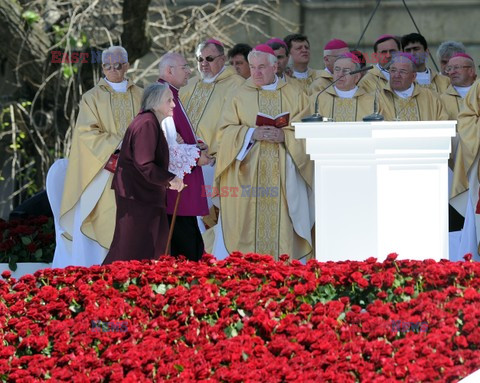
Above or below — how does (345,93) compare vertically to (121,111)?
above

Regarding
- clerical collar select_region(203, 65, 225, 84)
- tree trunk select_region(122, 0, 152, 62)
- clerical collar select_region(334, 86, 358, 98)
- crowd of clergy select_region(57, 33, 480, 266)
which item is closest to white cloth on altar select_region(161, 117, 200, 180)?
crowd of clergy select_region(57, 33, 480, 266)

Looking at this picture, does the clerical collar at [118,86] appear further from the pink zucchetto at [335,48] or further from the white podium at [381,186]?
the white podium at [381,186]

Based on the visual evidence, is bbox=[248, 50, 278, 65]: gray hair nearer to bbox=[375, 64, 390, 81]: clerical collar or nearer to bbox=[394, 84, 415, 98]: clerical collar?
bbox=[394, 84, 415, 98]: clerical collar

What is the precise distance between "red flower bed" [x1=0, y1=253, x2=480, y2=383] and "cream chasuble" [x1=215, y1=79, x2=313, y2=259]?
2.83 metres

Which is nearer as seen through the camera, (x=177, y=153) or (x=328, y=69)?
(x=177, y=153)

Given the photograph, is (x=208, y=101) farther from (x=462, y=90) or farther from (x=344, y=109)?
(x=462, y=90)

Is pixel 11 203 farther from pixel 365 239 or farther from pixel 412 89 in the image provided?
pixel 365 239

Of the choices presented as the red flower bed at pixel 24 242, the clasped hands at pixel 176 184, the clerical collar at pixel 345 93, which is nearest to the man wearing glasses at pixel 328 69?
the clerical collar at pixel 345 93

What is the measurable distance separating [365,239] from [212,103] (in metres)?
3.85

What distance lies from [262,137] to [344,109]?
811mm

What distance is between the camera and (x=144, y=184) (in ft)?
31.2

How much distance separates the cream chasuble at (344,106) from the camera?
1157 cm

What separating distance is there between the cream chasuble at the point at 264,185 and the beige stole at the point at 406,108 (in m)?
0.78

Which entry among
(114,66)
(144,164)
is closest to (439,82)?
(114,66)
